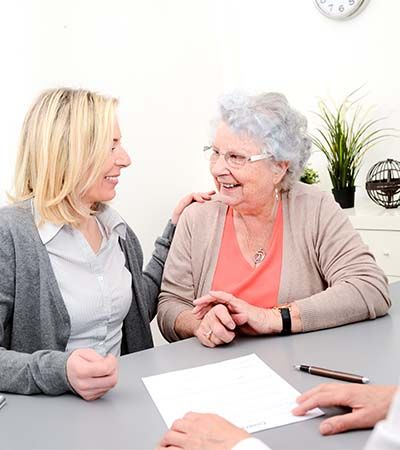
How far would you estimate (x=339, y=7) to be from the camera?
295 cm

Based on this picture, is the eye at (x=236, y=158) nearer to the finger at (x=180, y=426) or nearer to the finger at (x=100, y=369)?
the finger at (x=100, y=369)

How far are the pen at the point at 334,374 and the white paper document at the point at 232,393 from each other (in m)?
0.06

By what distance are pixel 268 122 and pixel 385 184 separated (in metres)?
1.05

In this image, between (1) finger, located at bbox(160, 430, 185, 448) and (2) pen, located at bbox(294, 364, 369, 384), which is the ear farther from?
(1) finger, located at bbox(160, 430, 185, 448)

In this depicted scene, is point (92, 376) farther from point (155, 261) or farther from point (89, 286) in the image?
point (155, 261)

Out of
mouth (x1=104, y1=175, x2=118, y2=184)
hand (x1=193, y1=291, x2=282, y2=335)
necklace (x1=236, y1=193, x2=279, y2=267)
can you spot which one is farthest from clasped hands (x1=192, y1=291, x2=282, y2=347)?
mouth (x1=104, y1=175, x2=118, y2=184)

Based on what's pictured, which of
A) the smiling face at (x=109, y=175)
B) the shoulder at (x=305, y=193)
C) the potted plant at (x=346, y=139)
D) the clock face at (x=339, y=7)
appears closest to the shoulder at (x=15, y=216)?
the smiling face at (x=109, y=175)

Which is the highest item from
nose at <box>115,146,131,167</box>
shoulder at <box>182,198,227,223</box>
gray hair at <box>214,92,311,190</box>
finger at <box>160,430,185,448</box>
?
gray hair at <box>214,92,311,190</box>

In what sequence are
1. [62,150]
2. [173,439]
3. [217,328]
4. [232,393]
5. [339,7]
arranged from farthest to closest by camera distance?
[339,7] < [62,150] < [217,328] < [232,393] < [173,439]

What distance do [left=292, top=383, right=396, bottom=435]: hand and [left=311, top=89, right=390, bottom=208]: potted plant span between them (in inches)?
69.7

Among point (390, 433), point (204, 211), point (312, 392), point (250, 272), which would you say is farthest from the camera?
point (204, 211)

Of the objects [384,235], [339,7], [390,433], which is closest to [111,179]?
[390,433]

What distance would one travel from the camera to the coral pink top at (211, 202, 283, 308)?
5.59 ft

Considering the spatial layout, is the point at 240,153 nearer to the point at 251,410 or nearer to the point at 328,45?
the point at 251,410
